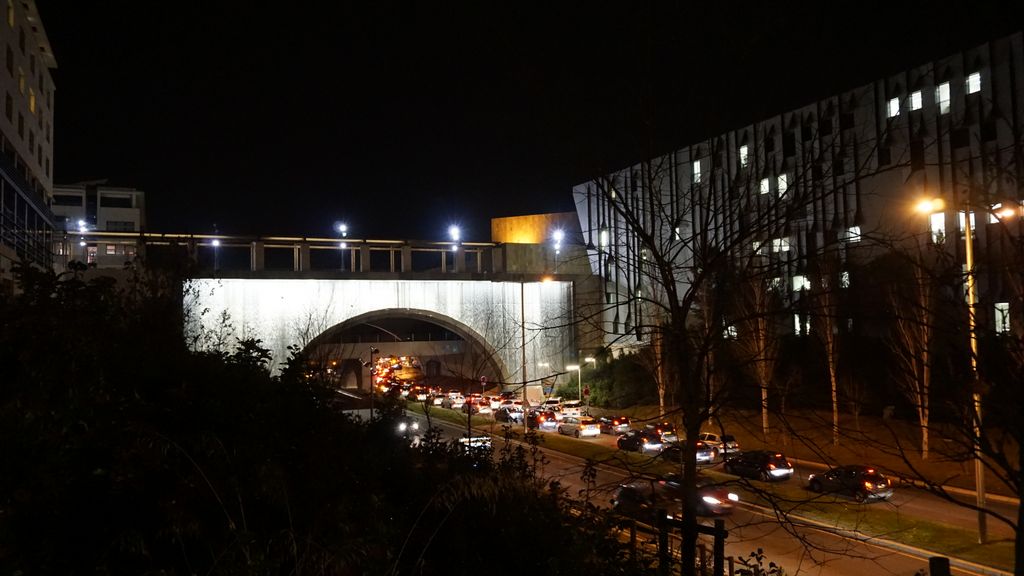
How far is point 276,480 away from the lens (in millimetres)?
5203

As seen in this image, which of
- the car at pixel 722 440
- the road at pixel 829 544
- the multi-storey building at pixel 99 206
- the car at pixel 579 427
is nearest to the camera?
the car at pixel 722 440

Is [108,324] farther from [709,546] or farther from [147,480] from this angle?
[709,546]

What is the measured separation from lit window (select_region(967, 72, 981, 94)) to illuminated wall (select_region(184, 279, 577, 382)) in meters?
21.4

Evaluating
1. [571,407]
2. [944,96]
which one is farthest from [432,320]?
[944,96]

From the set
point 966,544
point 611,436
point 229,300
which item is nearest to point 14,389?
point 966,544

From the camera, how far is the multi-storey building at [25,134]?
72.5ft

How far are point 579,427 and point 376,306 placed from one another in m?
16.6

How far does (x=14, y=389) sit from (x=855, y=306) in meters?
6.63

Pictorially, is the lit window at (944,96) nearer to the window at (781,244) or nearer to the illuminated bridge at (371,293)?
the illuminated bridge at (371,293)

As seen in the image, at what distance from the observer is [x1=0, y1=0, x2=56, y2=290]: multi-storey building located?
22094 millimetres

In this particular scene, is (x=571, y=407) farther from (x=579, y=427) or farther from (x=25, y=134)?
(x=25, y=134)

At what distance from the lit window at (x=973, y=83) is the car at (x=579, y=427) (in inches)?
918

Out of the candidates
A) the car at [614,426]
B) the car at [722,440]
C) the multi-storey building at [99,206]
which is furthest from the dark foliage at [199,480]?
the multi-storey building at [99,206]

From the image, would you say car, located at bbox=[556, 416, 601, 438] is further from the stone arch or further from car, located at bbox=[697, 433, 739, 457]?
car, located at bbox=[697, 433, 739, 457]
